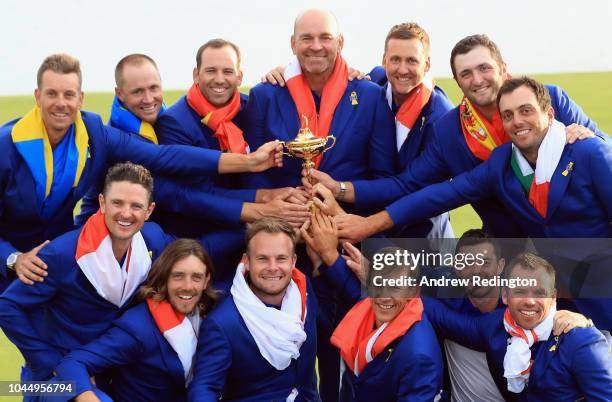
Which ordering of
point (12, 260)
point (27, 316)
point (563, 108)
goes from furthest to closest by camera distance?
1. point (563, 108)
2. point (12, 260)
3. point (27, 316)

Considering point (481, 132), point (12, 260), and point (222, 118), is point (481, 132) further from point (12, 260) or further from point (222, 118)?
point (12, 260)

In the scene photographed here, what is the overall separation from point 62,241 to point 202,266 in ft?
2.52

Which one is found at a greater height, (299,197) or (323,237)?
(299,197)

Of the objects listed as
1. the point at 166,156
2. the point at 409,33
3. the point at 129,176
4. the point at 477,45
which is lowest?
the point at 129,176

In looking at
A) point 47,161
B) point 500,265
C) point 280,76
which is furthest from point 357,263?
point 47,161

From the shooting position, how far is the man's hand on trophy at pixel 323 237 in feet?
19.4

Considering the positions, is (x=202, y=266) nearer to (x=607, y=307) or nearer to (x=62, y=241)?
(x=62, y=241)

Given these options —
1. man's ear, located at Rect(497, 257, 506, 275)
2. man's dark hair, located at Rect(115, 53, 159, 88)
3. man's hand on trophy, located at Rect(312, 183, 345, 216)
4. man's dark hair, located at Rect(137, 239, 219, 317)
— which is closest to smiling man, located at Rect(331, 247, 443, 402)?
man's ear, located at Rect(497, 257, 506, 275)

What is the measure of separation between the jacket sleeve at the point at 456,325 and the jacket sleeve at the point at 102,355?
1.64 meters

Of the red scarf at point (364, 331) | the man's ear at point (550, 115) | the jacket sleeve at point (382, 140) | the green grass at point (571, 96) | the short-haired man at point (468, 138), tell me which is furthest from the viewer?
the green grass at point (571, 96)

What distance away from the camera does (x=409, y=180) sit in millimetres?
6297

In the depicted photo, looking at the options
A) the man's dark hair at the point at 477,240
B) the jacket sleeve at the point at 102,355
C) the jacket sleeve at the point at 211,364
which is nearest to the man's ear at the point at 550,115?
the man's dark hair at the point at 477,240

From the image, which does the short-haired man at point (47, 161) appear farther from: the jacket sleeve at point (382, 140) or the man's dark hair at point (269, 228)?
the jacket sleeve at point (382, 140)

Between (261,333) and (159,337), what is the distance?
55 cm
